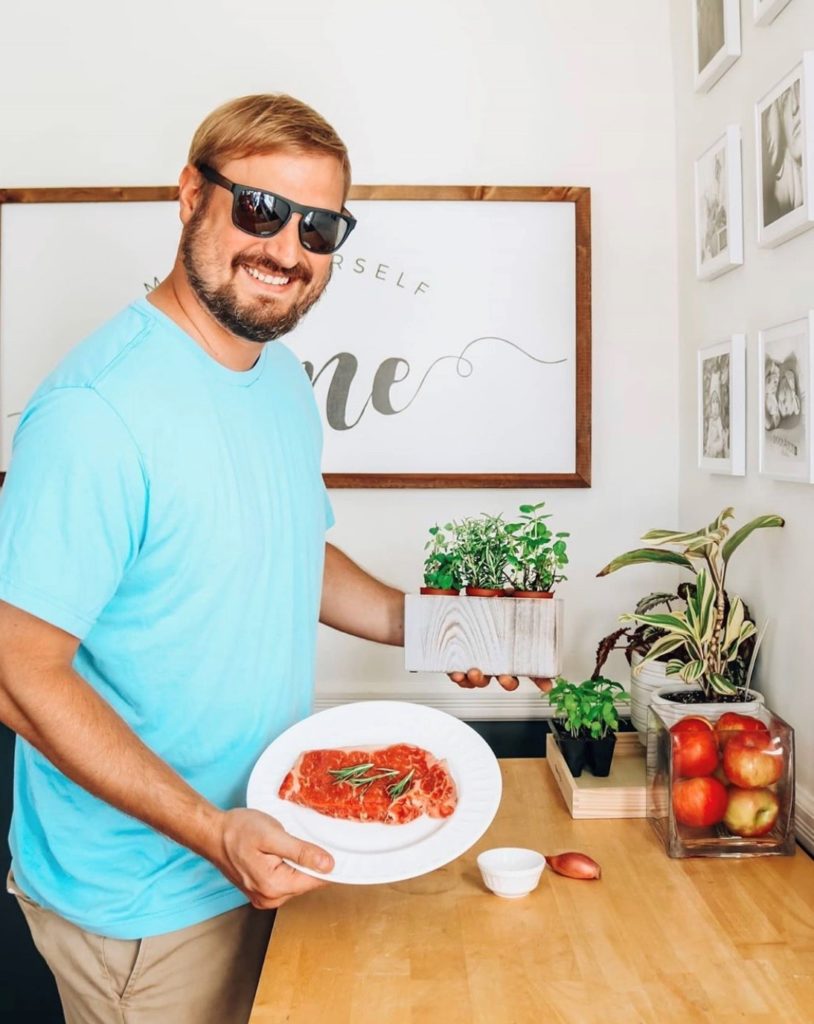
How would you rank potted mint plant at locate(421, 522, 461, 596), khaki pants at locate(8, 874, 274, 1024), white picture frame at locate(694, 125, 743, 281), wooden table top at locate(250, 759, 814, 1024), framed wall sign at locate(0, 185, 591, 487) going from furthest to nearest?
framed wall sign at locate(0, 185, 591, 487) → white picture frame at locate(694, 125, 743, 281) → potted mint plant at locate(421, 522, 461, 596) → khaki pants at locate(8, 874, 274, 1024) → wooden table top at locate(250, 759, 814, 1024)

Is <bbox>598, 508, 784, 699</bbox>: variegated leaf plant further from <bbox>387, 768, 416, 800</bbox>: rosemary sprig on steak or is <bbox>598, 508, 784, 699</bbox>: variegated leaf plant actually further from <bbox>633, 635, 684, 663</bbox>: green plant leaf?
<bbox>387, 768, 416, 800</bbox>: rosemary sprig on steak

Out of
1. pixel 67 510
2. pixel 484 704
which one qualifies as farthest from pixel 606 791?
pixel 67 510

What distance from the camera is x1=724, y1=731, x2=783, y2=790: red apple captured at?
54.9 inches

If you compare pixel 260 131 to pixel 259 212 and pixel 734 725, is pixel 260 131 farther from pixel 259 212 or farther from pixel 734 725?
pixel 734 725

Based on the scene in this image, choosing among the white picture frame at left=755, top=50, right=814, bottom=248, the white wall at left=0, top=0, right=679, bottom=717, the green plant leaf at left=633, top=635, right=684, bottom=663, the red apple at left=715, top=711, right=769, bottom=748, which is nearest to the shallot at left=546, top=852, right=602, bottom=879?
the red apple at left=715, top=711, right=769, bottom=748

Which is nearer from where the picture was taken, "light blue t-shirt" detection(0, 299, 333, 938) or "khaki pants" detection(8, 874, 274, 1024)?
"light blue t-shirt" detection(0, 299, 333, 938)

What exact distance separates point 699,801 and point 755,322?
31.4 inches

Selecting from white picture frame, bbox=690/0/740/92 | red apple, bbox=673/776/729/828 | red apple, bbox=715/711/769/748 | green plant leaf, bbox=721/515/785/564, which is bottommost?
red apple, bbox=673/776/729/828

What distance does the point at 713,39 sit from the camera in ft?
5.86

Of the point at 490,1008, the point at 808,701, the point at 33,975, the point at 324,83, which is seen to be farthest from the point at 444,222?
the point at 33,975

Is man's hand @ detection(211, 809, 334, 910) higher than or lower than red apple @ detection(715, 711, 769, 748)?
lower

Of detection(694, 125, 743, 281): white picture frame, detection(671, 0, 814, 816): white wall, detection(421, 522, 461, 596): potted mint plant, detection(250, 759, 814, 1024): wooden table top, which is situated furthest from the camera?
detection(694, 125, 743, 281): white picture frame

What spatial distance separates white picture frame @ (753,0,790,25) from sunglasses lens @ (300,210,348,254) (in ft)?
2.49

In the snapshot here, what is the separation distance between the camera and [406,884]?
137cm
